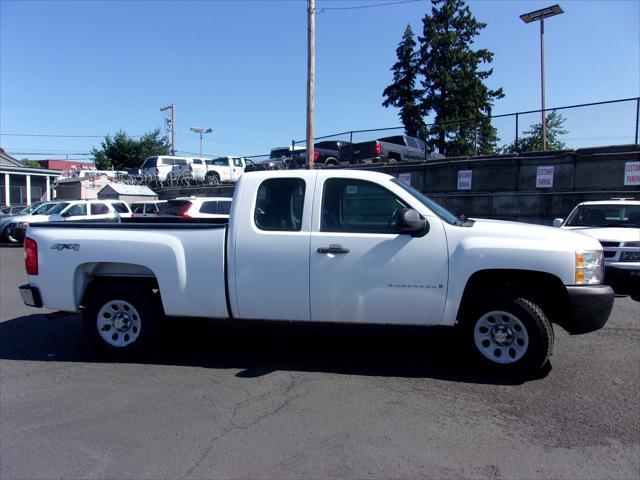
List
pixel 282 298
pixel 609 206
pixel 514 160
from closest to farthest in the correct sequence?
1. pixel 282 298
2. pixel 609 206
3. pixel 514 160

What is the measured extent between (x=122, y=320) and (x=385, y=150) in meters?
16.1

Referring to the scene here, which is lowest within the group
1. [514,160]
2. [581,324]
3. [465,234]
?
[581,324]

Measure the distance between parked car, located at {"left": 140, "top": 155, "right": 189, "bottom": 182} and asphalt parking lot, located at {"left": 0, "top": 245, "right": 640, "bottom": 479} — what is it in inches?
944

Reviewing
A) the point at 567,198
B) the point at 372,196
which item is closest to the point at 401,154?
the point at 567,198

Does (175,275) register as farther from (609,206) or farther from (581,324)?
(609,206)

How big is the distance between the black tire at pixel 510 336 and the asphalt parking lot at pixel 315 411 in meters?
0.18

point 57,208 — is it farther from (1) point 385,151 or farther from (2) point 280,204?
(2) point 280,204

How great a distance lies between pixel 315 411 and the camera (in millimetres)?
4027

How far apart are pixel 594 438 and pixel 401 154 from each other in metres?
17.7

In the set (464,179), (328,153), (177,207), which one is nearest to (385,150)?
(328,153)

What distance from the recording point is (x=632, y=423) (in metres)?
3.82

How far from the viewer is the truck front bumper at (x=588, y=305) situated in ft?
14.5

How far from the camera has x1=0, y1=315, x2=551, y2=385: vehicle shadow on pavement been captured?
498 cm

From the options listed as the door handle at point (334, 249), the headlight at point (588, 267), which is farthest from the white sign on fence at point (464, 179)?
the door handle at point (334, 249)
